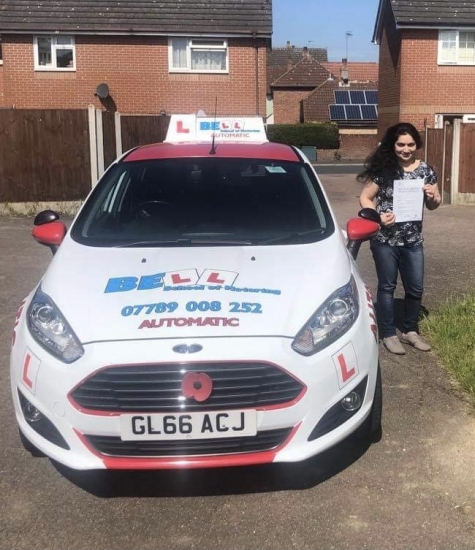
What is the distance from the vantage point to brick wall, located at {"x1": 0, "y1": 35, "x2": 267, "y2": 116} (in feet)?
73.0

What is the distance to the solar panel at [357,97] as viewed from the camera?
134ft

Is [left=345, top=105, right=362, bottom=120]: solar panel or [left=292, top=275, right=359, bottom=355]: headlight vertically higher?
[left=345, top=105, right=362, bottom=120]: solar panel

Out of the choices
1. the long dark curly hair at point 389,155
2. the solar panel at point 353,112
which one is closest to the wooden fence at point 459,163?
the long dark curly hair at point 389,155

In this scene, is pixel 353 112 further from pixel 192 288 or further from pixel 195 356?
pixel 195 356

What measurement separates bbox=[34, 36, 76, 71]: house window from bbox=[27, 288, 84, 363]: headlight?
68.5 ft

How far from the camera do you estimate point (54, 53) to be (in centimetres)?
2261

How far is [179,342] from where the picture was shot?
302 cm

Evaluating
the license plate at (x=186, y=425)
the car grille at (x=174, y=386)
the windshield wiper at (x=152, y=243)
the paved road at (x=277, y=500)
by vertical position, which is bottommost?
the paved road at (x=277, y=500)

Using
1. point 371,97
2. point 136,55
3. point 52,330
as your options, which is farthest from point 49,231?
point 371,97

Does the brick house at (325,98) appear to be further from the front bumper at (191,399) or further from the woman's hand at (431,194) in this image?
the front bumper at (191,399)

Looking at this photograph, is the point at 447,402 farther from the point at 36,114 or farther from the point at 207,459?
the point at 36,114

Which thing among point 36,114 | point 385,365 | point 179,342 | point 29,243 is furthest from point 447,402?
point 36,114

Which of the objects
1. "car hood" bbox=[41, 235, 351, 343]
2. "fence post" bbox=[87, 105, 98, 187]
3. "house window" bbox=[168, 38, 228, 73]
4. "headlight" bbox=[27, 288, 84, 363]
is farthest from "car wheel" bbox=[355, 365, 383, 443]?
"house window" bbox=[168, 38, 228, 73]

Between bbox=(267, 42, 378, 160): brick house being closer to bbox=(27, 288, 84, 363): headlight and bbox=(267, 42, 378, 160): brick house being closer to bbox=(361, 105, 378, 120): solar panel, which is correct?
bbox=(361, 105, 378, 120): solar panel
